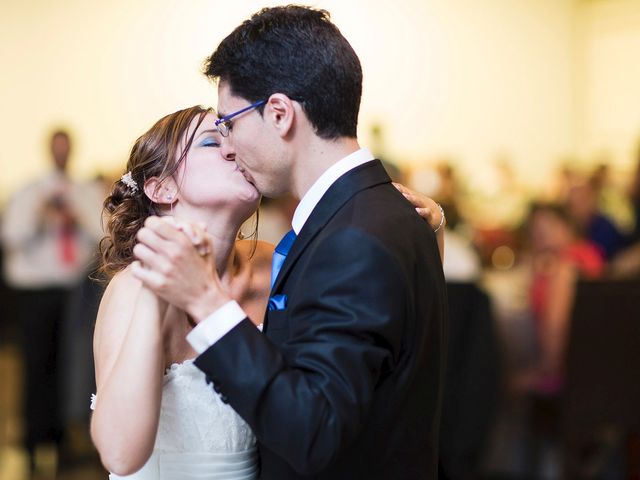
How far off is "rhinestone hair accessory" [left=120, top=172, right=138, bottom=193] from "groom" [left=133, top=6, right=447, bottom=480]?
407 millimetres

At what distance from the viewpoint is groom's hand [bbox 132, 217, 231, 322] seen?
1411mm

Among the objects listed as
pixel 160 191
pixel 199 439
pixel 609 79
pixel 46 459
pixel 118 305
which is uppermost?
pixel 160 191

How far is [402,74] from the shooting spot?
28.2ft

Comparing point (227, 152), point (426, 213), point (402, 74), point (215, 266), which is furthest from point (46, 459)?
point (402, 74)

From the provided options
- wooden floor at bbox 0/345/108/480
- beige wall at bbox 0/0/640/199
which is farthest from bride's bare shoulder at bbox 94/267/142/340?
wooden floor at bbox 0/345/108/480

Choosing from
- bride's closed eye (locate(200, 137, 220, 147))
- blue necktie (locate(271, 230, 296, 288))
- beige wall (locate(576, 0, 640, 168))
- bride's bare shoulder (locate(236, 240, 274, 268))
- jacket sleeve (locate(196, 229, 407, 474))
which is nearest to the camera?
jacket sleeve (locate(196, 229, 407, 474))

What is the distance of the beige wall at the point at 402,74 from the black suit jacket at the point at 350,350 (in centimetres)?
157

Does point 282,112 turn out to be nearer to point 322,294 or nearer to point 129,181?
point 322,294

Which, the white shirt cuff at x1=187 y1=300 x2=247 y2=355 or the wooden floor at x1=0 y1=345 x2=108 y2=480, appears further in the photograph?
the wooden floor at x1=0 y1=345 x2=108 y2=480

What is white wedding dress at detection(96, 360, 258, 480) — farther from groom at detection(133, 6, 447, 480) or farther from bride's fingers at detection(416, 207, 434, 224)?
bride's fingers at detection(416, 207, 434, 224)

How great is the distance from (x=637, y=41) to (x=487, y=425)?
7243 millimetres

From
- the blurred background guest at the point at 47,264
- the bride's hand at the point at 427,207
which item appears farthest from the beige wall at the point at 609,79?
the bride's hand at the point at 427,207

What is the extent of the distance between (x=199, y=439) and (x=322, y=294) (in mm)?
677

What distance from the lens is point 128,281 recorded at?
1.89 metres
